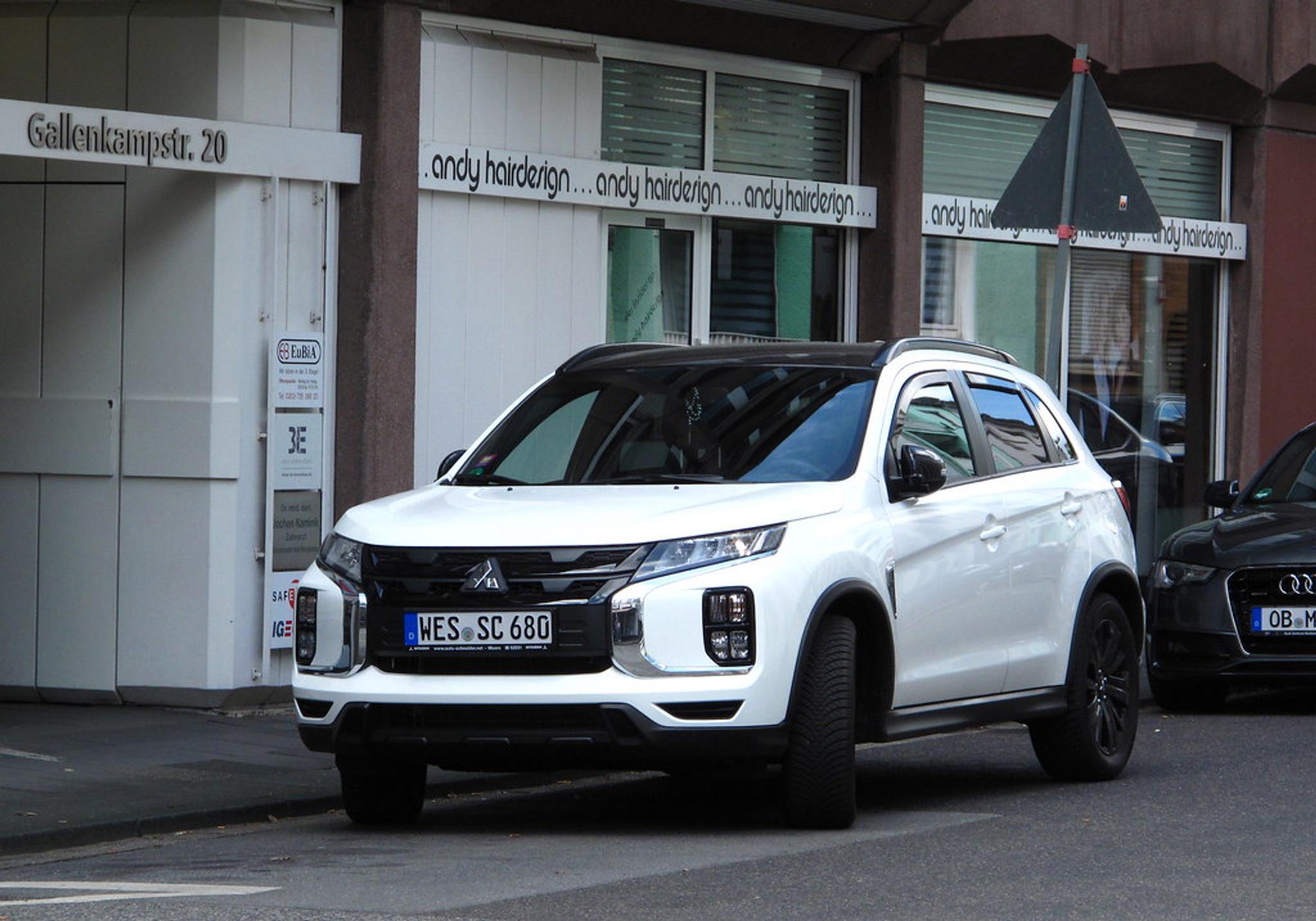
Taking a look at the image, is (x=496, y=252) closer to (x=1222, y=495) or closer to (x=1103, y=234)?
(x=1222, y=495)

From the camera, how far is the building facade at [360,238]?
1271 centimetres

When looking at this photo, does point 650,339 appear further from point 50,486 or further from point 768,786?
point 768,786

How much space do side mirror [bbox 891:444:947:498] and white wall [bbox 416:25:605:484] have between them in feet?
17.0

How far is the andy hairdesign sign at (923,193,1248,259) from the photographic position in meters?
17.4

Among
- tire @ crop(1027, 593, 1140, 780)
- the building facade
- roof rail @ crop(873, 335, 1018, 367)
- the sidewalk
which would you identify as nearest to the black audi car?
the building facade

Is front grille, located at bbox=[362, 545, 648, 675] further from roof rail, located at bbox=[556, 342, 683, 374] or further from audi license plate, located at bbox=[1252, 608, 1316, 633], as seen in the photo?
audi license plate, located at bbox=[1252, 608, 1316, 633]

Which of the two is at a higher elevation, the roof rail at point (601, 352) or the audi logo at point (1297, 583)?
the roof rail at point (601, 352)

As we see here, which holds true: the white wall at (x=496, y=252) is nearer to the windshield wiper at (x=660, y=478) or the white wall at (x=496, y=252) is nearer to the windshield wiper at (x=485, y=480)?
the windshield wiper at (x=485, y=480)

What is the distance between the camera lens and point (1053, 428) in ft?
34.8

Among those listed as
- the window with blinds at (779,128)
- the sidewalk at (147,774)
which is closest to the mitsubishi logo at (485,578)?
the sidewalk at (147,774)

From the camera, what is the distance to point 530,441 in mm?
9555

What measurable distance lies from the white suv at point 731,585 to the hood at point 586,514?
1 centimetres

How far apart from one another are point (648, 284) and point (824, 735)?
7393 mm

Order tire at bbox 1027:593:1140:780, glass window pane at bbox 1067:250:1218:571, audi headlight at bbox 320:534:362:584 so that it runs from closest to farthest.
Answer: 1. audi headlight at bbox 320:534:362:584
2. tire at bbox 1027:593:1140:780
3. glass window pane at bbox 1067:250:1218:571
